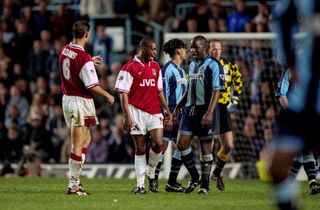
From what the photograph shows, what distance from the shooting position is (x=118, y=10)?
2309 centimetres

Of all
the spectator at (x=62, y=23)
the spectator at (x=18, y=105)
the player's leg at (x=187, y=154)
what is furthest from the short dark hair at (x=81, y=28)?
the spectator at (x=62, y=23)

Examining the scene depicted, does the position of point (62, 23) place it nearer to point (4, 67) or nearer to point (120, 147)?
point (4, 67)

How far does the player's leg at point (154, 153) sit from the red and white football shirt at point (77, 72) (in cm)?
99

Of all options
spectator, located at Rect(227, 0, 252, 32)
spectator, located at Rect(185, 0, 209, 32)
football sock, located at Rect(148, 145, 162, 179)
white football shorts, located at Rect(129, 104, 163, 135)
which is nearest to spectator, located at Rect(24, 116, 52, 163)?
spectator, located at Rect(185, 0, 209, 32)

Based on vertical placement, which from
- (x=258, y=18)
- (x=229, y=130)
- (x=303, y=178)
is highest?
(x=258, y=18)

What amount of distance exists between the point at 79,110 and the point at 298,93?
5.29 meters

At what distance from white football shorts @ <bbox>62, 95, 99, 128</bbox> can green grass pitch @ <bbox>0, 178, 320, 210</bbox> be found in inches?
37.2

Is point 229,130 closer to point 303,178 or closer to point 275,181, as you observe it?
point 303,178

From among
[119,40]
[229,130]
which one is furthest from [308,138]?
[119,40]

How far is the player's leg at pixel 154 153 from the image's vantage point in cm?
1276

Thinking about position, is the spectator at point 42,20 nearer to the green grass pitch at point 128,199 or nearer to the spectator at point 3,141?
the spectator at point 3,141

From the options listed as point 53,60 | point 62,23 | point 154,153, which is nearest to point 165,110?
point 154,153

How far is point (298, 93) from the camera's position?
748 cm

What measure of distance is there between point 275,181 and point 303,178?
11272 mm
